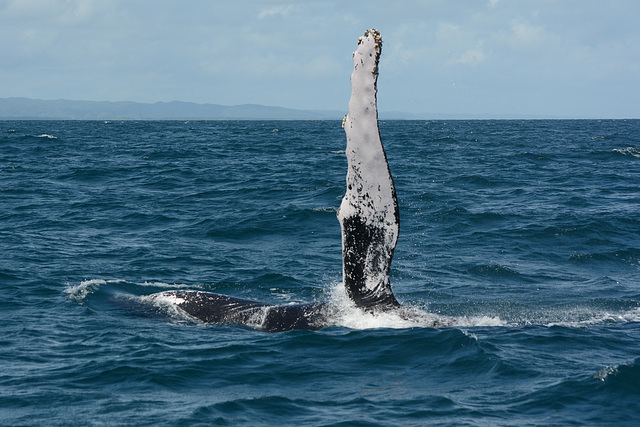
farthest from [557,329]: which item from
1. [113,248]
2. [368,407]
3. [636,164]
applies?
[636,164]

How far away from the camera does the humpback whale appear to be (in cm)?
796

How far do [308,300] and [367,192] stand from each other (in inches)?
166

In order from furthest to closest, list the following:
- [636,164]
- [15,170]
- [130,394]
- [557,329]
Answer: [636,164] → [15,170] → [557,329] → [130,394]

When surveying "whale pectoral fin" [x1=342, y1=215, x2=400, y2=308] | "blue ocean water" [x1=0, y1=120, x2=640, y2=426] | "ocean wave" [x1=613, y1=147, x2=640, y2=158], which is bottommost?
"blue ocean water" [x1=0, y1=120, x2=640, y2=426]

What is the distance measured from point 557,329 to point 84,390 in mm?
6460

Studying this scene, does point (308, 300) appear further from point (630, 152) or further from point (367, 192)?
Result: point (630, 152)

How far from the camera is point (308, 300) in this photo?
12047 mm

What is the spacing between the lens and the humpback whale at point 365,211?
7.96 m

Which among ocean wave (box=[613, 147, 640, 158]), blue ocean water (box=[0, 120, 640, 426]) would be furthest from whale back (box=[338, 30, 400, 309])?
ocean wave (box=[613, 147, 640, 158])

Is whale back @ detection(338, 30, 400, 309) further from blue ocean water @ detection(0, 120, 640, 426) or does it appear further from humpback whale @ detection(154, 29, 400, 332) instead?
blue ocean water @ detection(0, 120, 640, 426)

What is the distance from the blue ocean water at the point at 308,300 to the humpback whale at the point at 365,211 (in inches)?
15.5

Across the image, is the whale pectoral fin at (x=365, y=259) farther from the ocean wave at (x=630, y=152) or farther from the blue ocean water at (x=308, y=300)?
the ocean wave at (x=630, y=152)

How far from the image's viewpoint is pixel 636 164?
112 feet

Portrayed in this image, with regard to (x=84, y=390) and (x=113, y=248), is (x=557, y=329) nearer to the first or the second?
(x=84, y=390)
